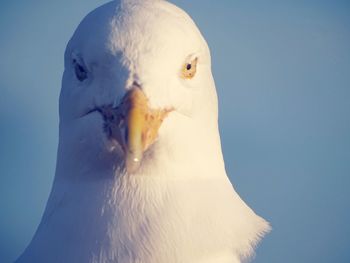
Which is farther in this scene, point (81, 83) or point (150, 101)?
point (81, 83)

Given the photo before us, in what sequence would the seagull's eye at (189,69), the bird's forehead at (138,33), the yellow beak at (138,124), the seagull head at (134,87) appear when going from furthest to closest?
the seagull's eye at (189,69), the bird's forehead at (138,33), the seagull head at (134,87), the yellow beak at (138,124)

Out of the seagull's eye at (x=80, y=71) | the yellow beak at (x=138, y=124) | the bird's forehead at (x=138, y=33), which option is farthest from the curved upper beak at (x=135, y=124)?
the seagull's eye at (x=80, y=71)

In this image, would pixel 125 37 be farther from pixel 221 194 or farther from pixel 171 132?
pixel 221 194

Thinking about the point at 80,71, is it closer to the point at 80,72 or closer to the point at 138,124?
the point at 80,72

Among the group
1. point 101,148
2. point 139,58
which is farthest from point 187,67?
point 101,148

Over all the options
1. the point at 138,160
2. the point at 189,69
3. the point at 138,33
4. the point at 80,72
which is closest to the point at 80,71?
the point at 80,72

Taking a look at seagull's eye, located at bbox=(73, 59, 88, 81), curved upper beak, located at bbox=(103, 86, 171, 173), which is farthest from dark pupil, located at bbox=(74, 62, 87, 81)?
curved upper beak, located at bbox=(103, 86, 171, 173)

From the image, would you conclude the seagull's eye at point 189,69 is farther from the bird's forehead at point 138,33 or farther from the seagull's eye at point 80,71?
the seagull's eye at point 80,71

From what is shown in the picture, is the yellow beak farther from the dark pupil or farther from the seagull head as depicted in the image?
Answer: the dark pupil
